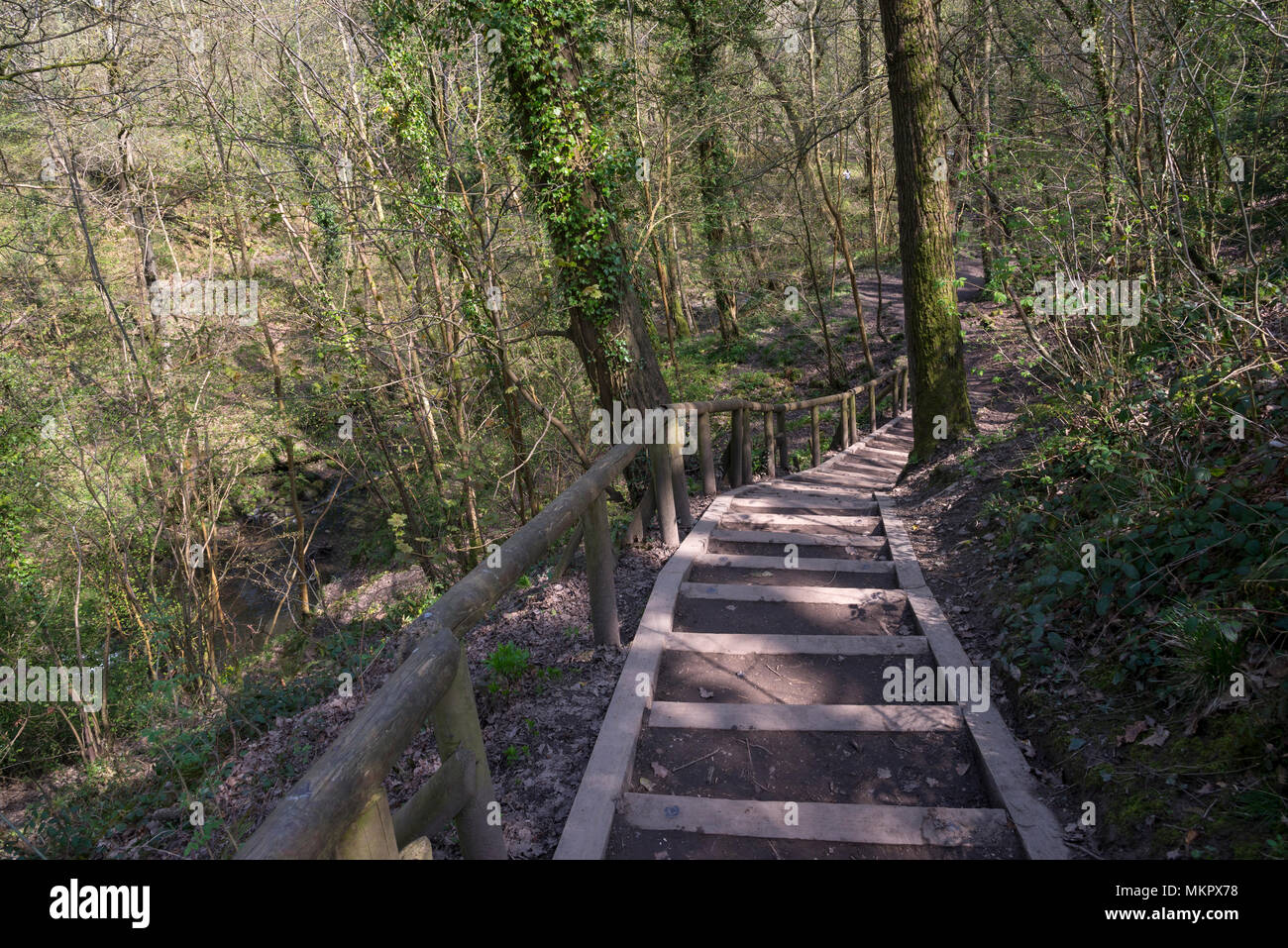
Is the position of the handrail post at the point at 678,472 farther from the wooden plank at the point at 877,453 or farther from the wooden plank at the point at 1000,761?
the wooden plank at the point at 877,453

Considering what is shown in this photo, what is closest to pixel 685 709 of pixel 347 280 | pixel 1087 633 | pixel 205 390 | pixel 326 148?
pixel 1087 633

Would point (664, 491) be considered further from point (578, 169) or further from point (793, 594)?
point (578, 169)

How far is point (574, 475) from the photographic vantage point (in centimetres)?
965

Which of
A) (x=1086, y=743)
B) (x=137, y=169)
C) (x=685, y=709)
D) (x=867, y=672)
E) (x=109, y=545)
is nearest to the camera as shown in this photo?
(x=1086, y=743)

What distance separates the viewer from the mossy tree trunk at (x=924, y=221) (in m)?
7.32

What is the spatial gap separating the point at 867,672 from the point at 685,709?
3.66ft

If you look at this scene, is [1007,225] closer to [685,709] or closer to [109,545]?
[685,709]

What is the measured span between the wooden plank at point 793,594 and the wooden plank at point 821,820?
6.37ft

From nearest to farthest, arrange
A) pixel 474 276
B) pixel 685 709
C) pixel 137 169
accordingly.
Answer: pixel 685 709 < pixel 474 276 < pixel 137 169

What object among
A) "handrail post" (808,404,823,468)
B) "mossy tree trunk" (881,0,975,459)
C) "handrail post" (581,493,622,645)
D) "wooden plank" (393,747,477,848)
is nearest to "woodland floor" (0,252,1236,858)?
Result: "handrail post" (581,493,622,645)

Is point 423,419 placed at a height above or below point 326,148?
below

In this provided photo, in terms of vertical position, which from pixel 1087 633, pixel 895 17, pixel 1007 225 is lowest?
pixel 1087 633

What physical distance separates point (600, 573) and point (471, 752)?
1733mm

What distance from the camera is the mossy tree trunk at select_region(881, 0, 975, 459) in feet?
24.0
